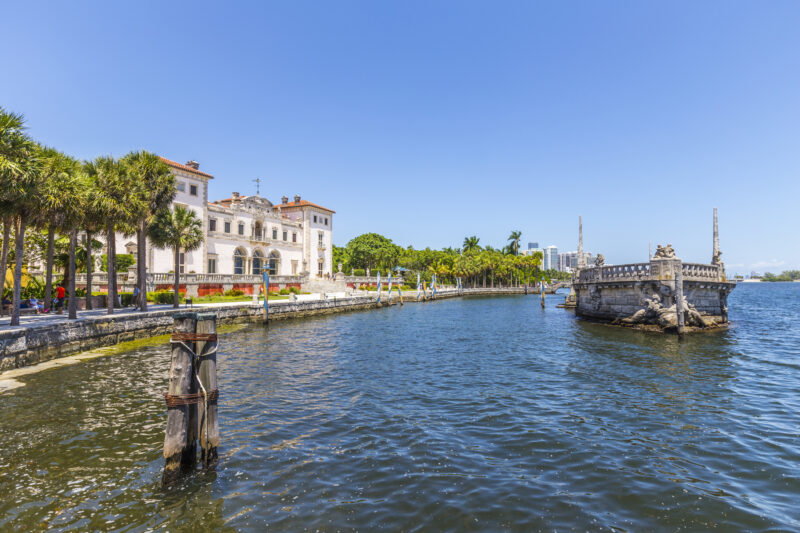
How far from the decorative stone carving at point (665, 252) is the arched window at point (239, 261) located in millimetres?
49567

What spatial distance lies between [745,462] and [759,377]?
912 centimetres

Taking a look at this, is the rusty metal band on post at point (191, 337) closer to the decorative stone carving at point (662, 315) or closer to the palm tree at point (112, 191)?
the palm tree at point (112, 191)

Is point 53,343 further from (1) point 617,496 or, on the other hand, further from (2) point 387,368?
(1) point 617,496

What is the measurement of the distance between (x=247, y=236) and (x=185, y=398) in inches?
2166

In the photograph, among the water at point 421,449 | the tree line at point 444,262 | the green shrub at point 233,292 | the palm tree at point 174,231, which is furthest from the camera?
the tree line at point 444,262

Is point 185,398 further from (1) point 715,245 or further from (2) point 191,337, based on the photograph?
(1) point 715,245

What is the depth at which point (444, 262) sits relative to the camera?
347ft

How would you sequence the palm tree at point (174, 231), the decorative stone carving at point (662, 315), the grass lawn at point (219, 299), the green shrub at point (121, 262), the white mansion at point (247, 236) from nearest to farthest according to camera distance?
the decorative stone carving at point (662, 315)
the palm tree at point (174, 231)
the grass lawn at point (219, 299)
the green shrub at point (121, 262)
the white mansion at point (247, 236)

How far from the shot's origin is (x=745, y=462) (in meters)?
7.66

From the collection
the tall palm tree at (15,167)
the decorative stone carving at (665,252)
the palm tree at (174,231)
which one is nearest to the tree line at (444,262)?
the palm tree at (174,231)

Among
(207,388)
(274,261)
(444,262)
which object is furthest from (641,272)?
(444,262)

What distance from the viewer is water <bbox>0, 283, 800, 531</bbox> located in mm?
5840

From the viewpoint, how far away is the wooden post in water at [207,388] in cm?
670

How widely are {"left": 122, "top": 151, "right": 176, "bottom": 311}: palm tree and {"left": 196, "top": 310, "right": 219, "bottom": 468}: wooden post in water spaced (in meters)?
21.1
